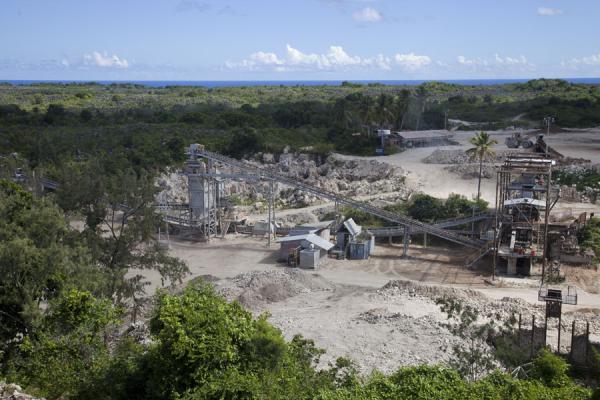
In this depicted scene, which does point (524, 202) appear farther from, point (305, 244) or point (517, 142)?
point (517, 142)

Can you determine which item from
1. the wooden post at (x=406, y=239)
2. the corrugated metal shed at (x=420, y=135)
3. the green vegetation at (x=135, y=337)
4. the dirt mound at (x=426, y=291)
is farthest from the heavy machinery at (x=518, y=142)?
the dirt mound at (x=426, y=291)

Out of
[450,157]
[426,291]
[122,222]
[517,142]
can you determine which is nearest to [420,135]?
[517,142]

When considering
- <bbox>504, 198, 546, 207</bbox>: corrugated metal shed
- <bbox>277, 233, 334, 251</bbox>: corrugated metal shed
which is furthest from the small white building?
<bbox>504, 198, 546, 207</bbox>: corrugated metal shed

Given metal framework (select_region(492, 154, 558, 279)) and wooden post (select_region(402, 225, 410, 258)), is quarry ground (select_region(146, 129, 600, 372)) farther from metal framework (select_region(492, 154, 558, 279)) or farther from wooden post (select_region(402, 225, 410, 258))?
metal framework (select_region(492, 154, 558, 279))

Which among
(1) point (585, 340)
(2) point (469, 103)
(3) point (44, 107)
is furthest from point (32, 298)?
(2) point (469, 103)

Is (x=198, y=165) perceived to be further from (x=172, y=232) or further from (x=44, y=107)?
(x=44, y=107)

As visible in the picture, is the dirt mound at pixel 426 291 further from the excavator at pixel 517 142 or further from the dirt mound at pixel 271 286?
the excavator at pixel 517 142
